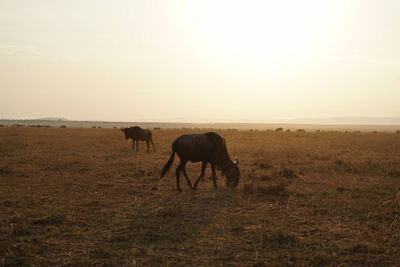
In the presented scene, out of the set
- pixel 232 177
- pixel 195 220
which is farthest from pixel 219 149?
pixel 195 220

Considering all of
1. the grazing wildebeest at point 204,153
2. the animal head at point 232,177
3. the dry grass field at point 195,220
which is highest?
the grazing wildebeest at point 204,153

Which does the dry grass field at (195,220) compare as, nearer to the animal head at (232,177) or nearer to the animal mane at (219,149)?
the animal head at (232,177)

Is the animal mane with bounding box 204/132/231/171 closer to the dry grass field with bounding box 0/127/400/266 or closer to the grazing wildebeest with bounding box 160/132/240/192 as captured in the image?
the grazing wildebeest with bounding box 160/132/240/192

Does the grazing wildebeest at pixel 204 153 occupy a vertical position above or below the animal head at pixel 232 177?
above

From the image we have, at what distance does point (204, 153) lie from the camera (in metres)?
10.1

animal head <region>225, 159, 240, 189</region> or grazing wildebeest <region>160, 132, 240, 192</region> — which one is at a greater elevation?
grazing wildebeest <region>160, 132, 240, 192</region>

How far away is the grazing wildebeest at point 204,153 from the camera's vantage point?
395 inches

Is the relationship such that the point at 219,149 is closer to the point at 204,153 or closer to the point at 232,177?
the point at 204,153

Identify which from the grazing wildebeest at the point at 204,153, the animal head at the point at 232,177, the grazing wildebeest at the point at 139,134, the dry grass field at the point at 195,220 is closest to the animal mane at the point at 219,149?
the grazing wildebeest at the point at 204,153

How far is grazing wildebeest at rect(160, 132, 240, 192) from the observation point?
10.0 metres

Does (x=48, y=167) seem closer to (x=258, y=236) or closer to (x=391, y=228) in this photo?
(x=258, y=236)

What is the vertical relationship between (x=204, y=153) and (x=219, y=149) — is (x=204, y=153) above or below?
below

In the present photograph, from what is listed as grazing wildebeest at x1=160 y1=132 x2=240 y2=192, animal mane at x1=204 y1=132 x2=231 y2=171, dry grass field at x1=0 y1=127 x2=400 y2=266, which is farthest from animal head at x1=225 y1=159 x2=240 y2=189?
dry grass field at x1=0 y1=127 x2=400 y2=266

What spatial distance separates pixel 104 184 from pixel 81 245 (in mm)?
5662
